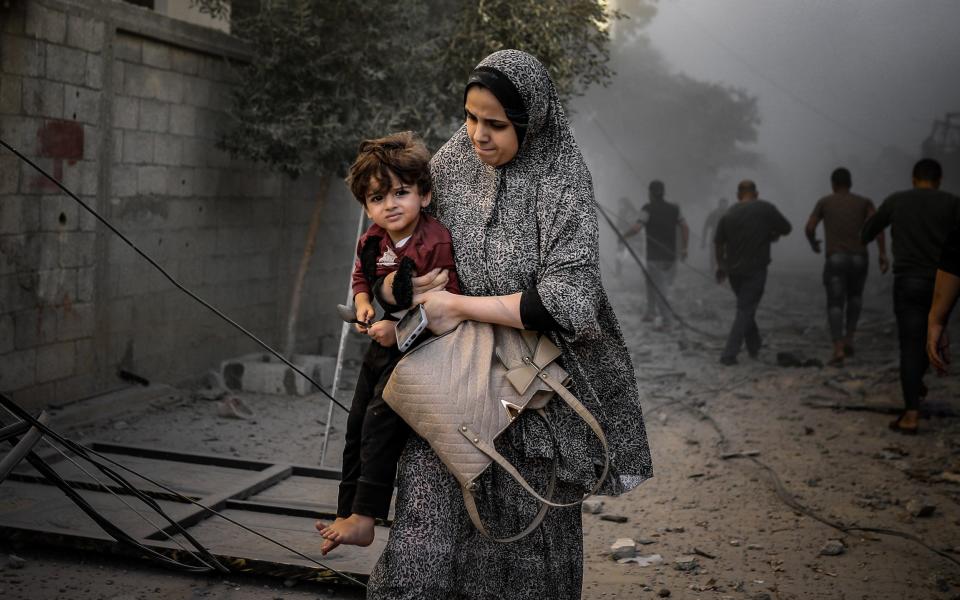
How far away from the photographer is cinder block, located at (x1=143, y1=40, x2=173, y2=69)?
7645 millimetres

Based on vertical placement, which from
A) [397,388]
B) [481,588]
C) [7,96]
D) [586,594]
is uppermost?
[7,96]

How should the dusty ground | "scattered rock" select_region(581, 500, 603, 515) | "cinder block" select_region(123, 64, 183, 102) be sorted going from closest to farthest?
the dusty ground → "scattered rock" select_region(581, 500, 603, 515) → "cinder block" select_region(123, 64, 183, 102)

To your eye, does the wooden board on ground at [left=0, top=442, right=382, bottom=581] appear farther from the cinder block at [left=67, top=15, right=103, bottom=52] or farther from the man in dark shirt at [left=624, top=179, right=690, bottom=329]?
the man in dark shirt at [left=624, top=179, right=690, bottom=329]

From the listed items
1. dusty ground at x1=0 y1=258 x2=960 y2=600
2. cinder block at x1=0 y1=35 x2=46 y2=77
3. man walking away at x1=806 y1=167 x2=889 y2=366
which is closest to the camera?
dusty ground at x1=0 y1=258 x2=960 y2=600

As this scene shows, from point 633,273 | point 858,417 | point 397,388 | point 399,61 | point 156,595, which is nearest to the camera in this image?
point 397,388

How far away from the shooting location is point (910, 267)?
727 centimetres

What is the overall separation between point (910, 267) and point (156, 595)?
5719mm

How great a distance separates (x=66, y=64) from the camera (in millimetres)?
6723

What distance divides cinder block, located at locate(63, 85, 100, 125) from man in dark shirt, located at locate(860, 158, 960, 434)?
5878 millimetres

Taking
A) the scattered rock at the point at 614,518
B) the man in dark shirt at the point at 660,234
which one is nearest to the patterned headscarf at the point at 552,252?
the scattered rock at the point at 614,518

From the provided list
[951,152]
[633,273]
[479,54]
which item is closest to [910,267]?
[479,54]

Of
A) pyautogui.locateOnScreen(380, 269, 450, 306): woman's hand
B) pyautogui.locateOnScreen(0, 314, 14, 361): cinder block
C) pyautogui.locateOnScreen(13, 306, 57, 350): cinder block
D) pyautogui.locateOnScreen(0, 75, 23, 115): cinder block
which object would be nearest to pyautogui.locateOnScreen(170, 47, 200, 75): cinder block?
pyautogui.locateOnScreen(0, 75, 23, 115): cinder block

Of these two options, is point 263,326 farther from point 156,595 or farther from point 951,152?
point 951,152

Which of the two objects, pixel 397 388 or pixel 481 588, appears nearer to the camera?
pixel 397 388
